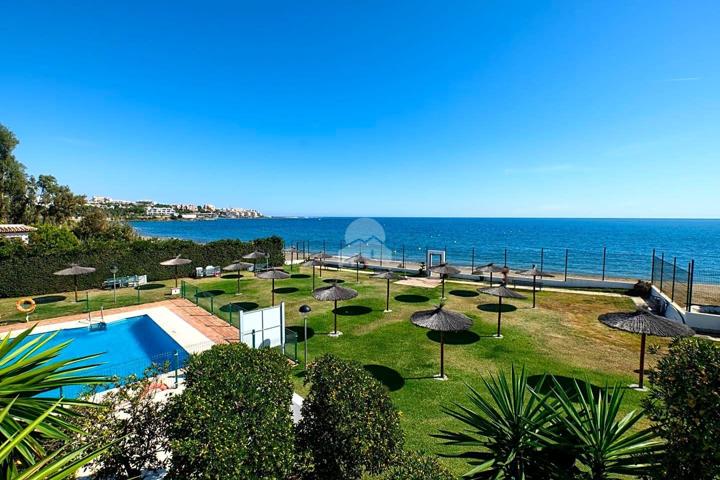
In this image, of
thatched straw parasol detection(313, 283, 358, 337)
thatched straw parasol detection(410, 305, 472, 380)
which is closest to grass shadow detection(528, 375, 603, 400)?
thatched straw parasol detection(410, 305, 472, 380)

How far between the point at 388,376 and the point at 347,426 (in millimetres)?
5158

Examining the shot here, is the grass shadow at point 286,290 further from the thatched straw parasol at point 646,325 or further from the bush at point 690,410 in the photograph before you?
the bush at point 690,410

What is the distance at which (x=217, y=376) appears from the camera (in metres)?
4.32

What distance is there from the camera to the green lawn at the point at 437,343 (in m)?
8.06

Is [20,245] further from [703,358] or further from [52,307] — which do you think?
[703,358]

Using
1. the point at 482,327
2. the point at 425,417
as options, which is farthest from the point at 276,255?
the point at 425,417

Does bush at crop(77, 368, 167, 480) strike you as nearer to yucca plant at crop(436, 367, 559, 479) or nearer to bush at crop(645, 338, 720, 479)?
yucca plant at crop(436, 367, 559, 479)

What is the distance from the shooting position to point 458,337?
1191 centimetres

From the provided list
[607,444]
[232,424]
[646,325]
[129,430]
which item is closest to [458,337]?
[646,325]

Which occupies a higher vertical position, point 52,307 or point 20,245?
point 20,245

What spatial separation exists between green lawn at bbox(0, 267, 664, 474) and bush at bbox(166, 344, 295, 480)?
3.31 metres

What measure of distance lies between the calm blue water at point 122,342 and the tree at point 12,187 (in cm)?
2861

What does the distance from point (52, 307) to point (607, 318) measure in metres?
22.8

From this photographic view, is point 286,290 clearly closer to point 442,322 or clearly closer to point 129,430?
point 442,322
